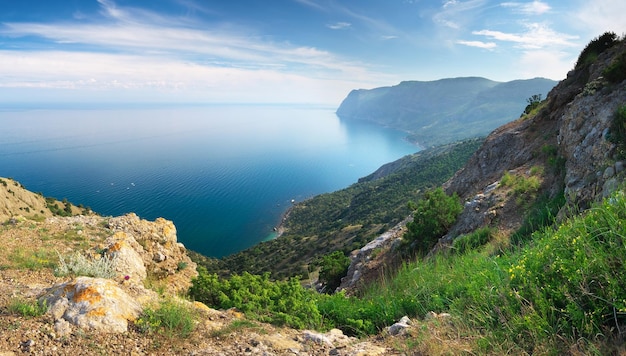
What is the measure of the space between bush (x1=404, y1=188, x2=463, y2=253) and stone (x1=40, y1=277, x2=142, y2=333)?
1383 cm

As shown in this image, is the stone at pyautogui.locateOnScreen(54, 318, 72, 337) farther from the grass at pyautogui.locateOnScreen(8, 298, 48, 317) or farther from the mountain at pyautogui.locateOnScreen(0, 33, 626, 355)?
the grass at pyautogui.locateOnScreen(8, 298, 48, 317)

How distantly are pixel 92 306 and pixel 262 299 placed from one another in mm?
3176

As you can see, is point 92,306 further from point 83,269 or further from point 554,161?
point 554,161

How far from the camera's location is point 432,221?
16.3 metres

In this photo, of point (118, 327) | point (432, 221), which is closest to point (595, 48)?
point (432, 221)

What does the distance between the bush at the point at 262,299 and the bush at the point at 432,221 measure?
1025 cm

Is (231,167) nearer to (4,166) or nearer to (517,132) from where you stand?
(4,166)

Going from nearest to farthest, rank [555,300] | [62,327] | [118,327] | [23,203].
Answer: [555,300] < [62,327] < [118,327] < [23,203]

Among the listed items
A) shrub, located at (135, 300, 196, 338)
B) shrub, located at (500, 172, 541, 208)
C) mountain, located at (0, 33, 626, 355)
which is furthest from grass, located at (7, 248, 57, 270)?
shrub, located at (500, 172, 541, 208)

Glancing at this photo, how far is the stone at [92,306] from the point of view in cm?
471

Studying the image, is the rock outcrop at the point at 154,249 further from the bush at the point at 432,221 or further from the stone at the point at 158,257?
the bush at the point at 432,221

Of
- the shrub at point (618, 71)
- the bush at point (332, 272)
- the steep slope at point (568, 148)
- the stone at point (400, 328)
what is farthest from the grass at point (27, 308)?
the shrub at point (618, 71)

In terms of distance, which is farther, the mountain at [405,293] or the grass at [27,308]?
the grass at [27,308]

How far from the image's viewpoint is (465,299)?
448 centimetres
